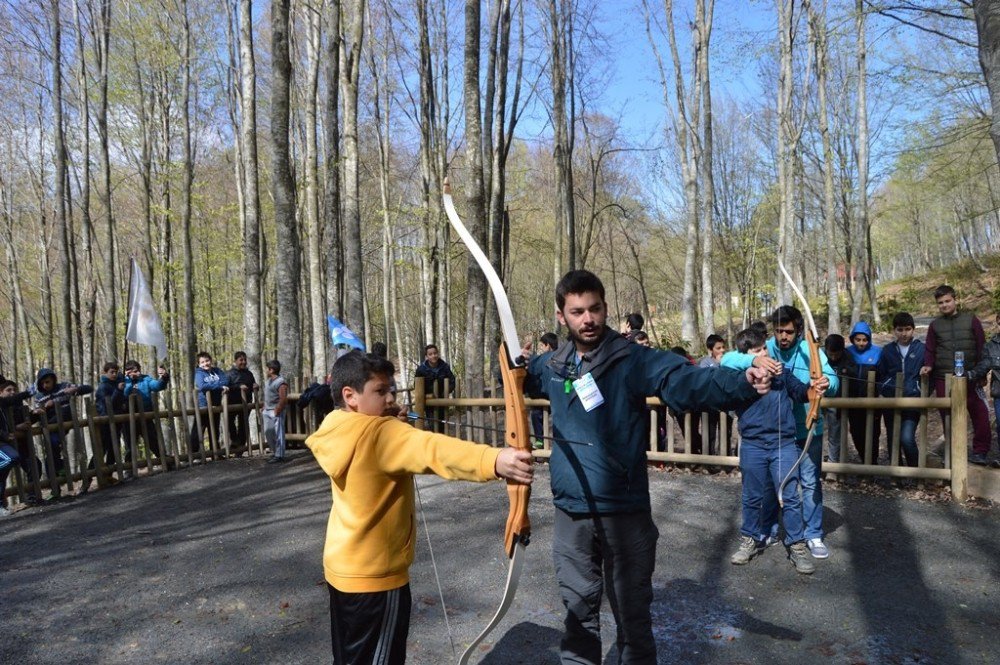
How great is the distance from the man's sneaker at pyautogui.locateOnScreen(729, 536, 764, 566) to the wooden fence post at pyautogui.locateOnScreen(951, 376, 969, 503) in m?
2.61

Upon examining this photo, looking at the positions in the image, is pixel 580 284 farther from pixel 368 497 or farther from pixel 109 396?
pixel 109 396

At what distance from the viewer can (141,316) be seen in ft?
34.3

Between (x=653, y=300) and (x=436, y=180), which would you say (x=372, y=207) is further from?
(x=653, y=300)

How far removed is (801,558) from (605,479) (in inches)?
117

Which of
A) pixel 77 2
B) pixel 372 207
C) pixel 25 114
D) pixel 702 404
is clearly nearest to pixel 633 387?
pixel 702 404

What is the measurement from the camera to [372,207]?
32281mm

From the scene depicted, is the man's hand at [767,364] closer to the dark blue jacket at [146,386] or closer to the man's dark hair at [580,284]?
the man's dark hair at [580,284]

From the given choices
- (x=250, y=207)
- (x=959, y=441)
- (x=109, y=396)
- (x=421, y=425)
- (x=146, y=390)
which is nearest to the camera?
(x=959, y=441)

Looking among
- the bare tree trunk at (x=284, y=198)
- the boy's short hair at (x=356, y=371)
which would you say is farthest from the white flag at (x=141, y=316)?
the boy's short hair at (x=356, y=371)

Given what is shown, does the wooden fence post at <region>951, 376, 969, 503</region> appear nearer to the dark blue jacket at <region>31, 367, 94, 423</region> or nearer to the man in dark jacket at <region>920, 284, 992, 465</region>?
the man in dark jacket at <region>920, 284, 992, 465</region>

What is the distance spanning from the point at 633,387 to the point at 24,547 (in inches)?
251

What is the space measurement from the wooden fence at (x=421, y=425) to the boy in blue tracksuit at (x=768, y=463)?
2.11 metres

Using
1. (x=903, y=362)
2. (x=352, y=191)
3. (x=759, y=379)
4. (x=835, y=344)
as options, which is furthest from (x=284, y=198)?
(x=759, y=379)

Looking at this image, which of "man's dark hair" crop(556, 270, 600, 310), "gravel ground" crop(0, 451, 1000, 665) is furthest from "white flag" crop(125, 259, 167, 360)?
"man's dark hair" crop(556, 270, 600, 310)
